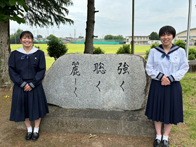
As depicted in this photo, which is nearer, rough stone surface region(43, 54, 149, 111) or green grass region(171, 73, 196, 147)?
green grass region(171, 73, 196, 147)

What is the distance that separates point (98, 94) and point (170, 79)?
4.14ft

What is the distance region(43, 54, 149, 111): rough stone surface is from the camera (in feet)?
9.16

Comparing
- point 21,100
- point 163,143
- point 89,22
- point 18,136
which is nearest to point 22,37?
point 21,100

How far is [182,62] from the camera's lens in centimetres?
200

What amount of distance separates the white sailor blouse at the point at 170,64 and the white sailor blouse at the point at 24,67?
59.9 inches

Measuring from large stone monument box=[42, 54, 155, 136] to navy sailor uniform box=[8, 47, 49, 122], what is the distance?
0.46m

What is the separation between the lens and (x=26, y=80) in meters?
2.28

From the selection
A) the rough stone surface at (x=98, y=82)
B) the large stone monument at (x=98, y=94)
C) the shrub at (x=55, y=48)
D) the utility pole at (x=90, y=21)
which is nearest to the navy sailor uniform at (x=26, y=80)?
the large stone monument at (x=98, y=94)

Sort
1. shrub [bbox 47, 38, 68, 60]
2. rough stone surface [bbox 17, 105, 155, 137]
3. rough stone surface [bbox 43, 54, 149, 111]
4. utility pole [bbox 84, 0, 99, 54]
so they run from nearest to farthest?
rough stone surface [bbox 17, 105, 155, 137] < rough stone surface [bbox 43, 54, 149, 111] < utility pole [bbox 84, 0, 99, 54] < shrub [bbox 47, 38, 68, 60]

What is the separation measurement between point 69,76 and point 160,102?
1.57 m

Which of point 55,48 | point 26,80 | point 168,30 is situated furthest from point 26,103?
point 55,48

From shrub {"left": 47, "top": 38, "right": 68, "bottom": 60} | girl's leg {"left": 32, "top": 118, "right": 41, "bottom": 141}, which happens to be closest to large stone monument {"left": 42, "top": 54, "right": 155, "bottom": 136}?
girl's leg {"left": 32, "top": 118, "right": 41, "bottom": 141}

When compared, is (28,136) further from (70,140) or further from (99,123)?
(99,123)

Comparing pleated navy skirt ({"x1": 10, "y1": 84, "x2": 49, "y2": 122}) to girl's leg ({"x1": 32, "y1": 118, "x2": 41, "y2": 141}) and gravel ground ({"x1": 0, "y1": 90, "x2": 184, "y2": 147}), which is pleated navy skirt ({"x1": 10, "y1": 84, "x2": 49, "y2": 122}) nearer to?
girl's leg ({"x1": 32, "y1": 118, "x2": 41, "y2": 141})
